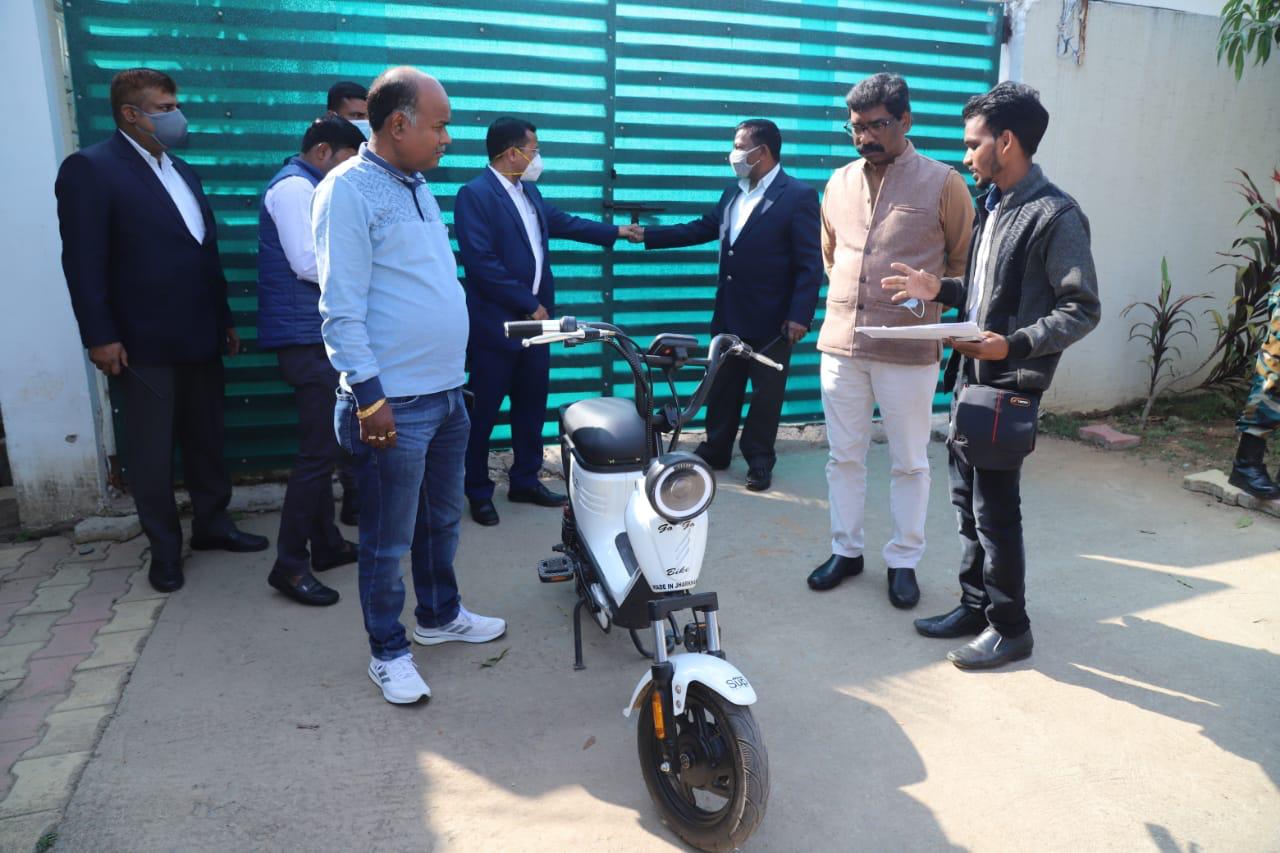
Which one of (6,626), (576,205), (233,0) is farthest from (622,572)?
(233,0)

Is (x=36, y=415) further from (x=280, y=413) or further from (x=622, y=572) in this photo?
(x=622, y=572)

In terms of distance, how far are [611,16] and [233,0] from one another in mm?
2055

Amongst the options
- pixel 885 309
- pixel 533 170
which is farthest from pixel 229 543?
pixel 885 309

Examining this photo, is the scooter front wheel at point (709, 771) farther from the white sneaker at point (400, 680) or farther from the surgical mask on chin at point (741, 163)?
the surgical mask on chin at point (741, 163)

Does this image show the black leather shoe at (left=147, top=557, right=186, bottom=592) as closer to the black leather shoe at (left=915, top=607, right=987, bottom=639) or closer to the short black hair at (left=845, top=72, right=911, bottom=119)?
the black leather shoe at (left=915, top=607, right=987, bottom=639)

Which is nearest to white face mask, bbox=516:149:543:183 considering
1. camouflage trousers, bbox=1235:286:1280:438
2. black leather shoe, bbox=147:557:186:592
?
black leather shoe, bbox=147:557:186:592

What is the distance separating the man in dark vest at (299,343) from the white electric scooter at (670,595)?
4.10 ft

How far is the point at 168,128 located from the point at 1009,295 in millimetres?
3482

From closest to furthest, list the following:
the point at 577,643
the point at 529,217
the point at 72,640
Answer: the point at 577,643 < the point at 72,640 < the point at 529,217

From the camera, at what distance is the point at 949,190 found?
12.0 feet

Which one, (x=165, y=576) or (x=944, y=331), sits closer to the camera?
(x=944, y=331)

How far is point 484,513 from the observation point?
481 cm

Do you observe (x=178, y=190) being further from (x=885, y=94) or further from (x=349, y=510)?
(x=885, y=94)

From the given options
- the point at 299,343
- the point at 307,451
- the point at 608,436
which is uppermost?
the point at 299,343
